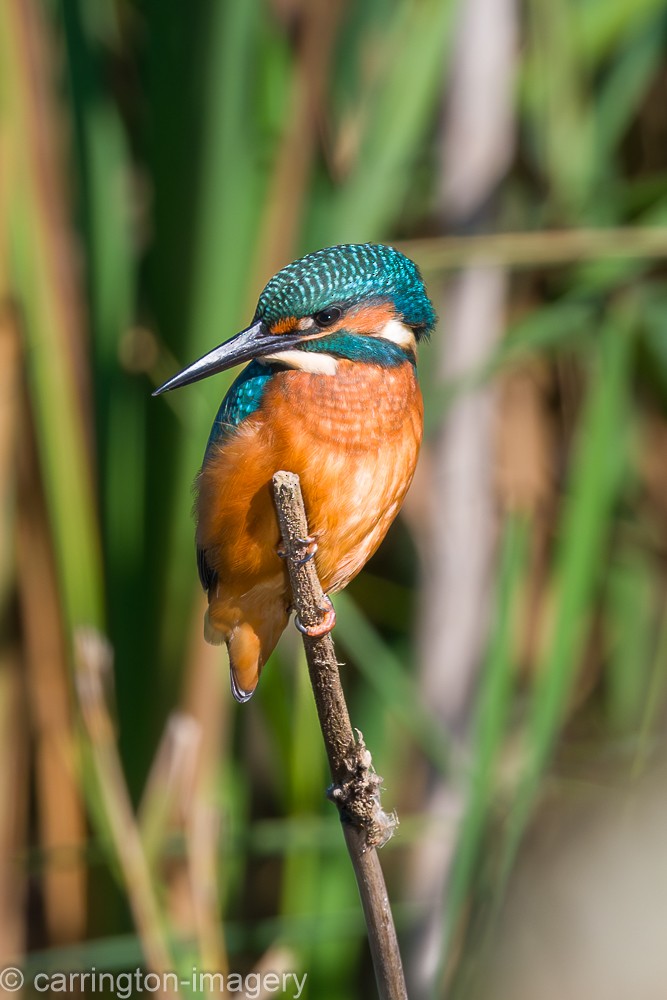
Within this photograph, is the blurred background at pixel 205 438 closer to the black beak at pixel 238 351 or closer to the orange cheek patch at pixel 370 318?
the orange cheek patch at pixel 370 318

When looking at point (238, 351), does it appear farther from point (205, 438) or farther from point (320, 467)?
point (205, 438)

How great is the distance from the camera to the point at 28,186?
186cm

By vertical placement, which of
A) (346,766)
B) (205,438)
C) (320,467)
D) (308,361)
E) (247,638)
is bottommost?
(346,766)

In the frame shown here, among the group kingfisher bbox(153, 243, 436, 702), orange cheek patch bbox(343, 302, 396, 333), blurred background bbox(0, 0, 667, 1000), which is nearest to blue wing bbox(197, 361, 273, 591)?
kingfisher bbox(153, 243, 436, 702)

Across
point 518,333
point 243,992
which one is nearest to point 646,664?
point 518,333

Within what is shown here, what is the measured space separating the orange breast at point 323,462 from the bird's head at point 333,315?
4 cm

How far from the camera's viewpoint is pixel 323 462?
1.32m

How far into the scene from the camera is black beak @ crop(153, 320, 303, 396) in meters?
1.19

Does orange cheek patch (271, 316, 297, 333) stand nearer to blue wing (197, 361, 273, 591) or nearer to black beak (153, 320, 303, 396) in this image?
black beak (153, 320, 303, 396)

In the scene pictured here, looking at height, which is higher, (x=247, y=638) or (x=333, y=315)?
(x=333, y=315)

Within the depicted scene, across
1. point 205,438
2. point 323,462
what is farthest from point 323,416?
point 205,438

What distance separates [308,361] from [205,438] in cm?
53

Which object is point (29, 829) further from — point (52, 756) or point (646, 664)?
point (646, 664)

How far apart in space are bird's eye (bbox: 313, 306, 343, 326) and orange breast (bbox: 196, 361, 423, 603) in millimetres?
77
